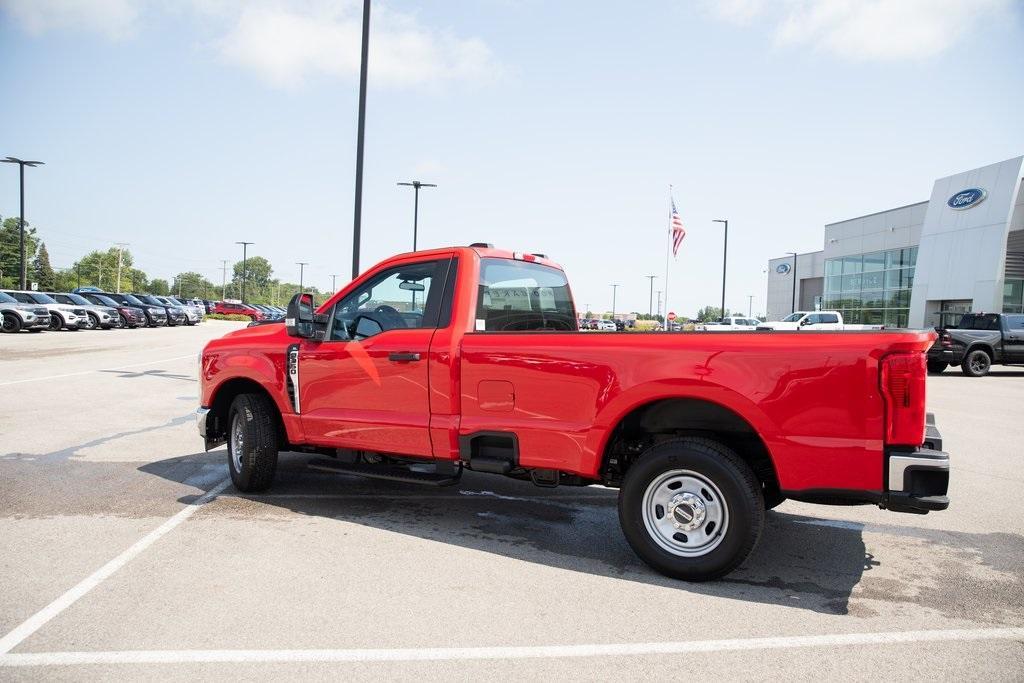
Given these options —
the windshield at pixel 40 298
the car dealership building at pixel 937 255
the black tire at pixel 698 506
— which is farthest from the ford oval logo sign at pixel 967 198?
the windshield at pixel 40 298

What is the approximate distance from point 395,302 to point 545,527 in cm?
199

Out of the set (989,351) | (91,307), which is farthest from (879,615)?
(91,307)

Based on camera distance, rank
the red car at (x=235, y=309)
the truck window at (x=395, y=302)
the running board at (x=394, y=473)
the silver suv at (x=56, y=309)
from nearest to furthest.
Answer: the running board at (x=394, y=473) → the truck window at (x=395, y=302) → the silver suv at (x=56, y=309) → the red car at (x=235, y=309)

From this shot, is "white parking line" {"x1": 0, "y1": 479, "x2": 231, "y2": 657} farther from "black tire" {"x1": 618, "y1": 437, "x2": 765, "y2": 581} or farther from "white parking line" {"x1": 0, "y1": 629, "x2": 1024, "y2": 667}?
"black tire" {"x1": 618, "y1": 437, "x2": 765, "y2": 581}

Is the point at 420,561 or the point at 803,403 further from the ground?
the point at 803,403

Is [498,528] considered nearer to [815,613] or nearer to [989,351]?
[815,613]

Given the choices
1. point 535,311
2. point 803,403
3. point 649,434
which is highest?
point 535,311

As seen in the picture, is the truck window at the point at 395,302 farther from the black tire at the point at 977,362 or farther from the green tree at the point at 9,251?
the green tree at the point at 9,251

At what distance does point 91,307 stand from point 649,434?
3584cm

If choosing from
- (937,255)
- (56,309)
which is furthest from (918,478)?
(937,255)

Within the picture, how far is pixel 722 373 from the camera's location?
155 inches

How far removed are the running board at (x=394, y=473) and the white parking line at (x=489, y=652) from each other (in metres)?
1.82

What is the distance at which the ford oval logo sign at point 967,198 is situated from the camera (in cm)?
3997

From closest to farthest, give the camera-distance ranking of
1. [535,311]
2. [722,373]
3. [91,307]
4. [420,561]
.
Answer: [722,373] → [420,561] → [535,311] → [91,307]
